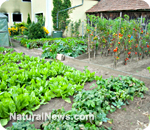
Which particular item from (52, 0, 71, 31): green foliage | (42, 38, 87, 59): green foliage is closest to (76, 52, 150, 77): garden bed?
(42, 38, 87, 59): green foliage

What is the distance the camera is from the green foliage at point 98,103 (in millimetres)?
2354

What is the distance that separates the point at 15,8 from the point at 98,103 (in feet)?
57.2

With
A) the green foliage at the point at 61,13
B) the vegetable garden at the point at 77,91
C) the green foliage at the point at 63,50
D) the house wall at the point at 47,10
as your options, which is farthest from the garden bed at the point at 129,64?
the house wall at the point at 47,10

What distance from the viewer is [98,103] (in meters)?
2.75

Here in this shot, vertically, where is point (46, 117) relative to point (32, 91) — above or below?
below

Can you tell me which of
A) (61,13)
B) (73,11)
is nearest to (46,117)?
(61,13)

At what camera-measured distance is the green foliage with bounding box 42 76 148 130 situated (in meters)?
2.35

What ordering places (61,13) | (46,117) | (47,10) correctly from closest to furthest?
1. (46,117)
2. (61,13)
3. (47,10)

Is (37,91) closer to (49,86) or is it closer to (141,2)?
(49,86)

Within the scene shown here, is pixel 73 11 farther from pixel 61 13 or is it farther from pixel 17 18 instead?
pixel 17 18

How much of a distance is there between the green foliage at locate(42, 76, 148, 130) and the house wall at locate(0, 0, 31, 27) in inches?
649

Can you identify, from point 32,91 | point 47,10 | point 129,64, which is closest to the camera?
point 32,91

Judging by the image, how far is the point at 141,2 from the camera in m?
9.43

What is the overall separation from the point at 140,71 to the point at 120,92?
1.94 metres
